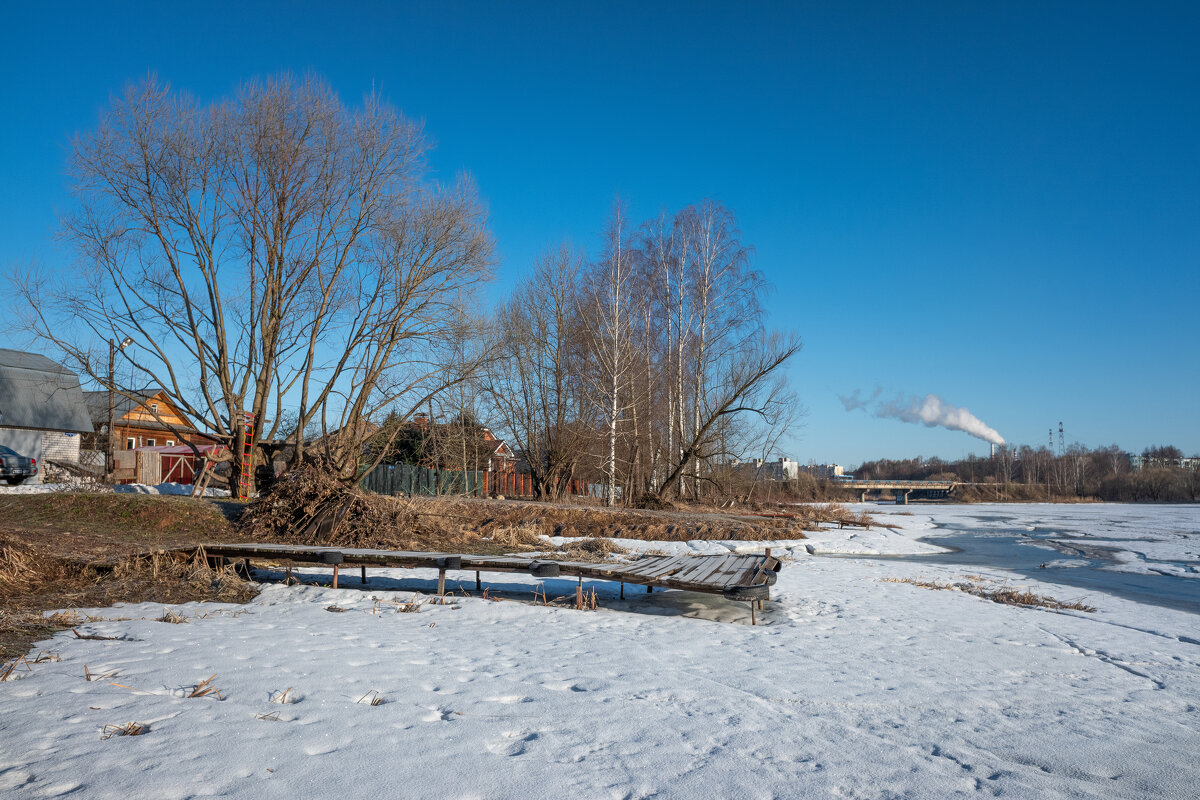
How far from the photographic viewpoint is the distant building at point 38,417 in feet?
88.8

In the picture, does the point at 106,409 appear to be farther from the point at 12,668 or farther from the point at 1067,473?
the point at 1067,473

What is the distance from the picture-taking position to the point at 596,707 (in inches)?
158

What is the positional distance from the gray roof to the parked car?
637cm

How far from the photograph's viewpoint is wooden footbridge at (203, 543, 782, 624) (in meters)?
6.58

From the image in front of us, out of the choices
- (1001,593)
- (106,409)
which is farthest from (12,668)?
(106,409)

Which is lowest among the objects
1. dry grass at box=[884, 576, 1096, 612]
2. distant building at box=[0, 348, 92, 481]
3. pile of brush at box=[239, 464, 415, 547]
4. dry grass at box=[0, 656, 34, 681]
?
dry grass at box=[884, 576, 1096, 612]

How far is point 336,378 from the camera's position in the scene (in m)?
13.8

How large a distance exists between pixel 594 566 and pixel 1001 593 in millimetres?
5391

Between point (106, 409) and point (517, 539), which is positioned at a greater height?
point (106, 409)

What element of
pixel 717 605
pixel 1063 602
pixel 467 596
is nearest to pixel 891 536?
pixel 1063 602

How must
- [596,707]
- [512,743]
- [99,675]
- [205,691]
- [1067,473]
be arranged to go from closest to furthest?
1. [512,743]
2. [205,691]
3. [596,707]
4. [99,675]
5. [1067,473]

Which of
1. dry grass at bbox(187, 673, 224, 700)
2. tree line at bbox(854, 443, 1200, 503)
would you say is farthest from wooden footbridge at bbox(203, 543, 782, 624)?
tree line at bbox(854, 443, 1200, 503)

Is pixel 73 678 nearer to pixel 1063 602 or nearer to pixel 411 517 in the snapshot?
pixel 411 517

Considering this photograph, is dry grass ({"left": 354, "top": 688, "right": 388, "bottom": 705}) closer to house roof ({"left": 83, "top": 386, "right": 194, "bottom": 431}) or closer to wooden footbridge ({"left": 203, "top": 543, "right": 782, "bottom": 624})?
wooden footbridge ({"left": 203, "top": 543, "right": 782, "bottom": 624})
